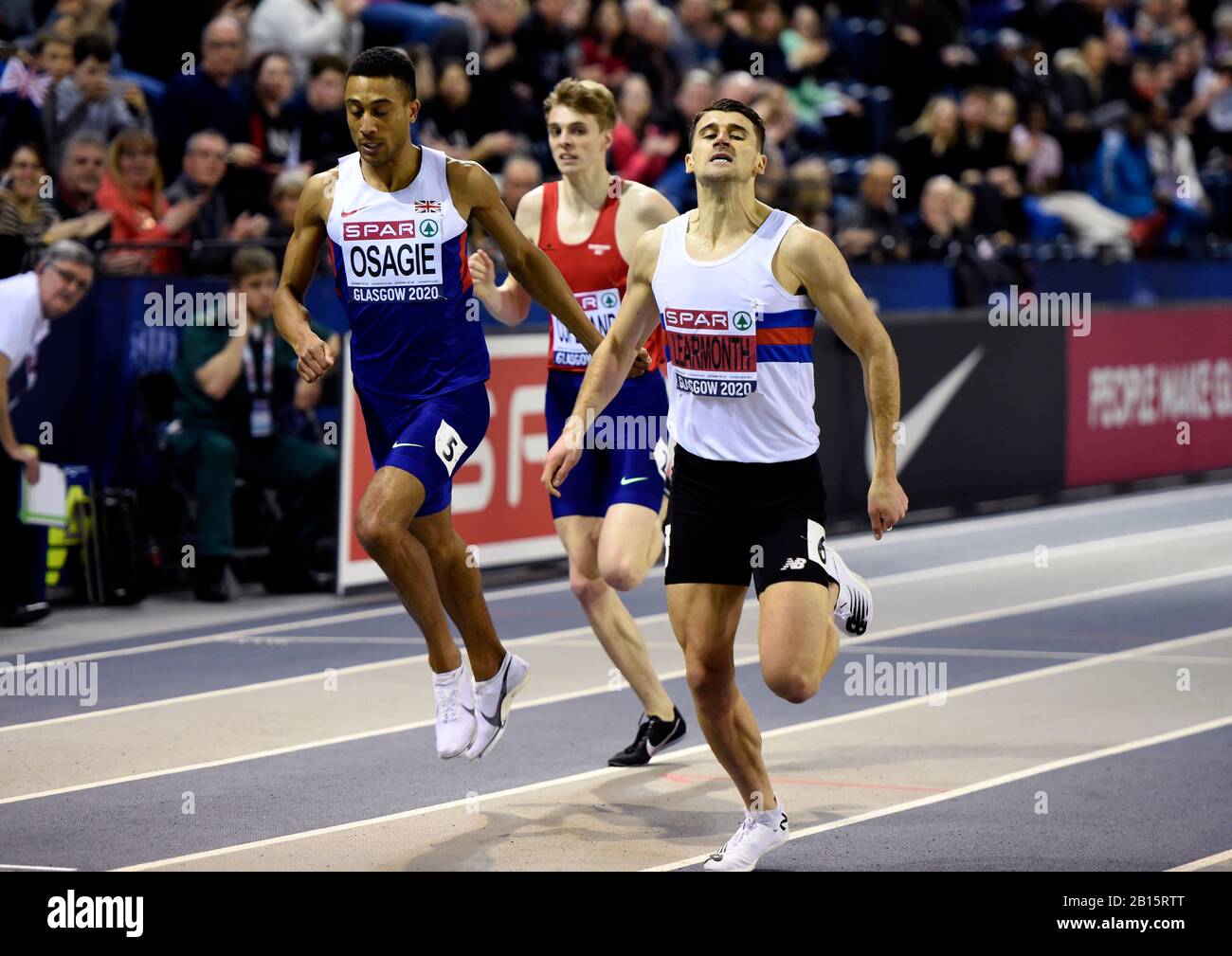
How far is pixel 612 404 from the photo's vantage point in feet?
28.7

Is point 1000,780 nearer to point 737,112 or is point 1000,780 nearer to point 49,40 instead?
point 737,112

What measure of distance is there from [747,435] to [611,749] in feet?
8.39

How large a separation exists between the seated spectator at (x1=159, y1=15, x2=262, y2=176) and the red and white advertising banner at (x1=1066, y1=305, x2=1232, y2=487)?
7.39 meters

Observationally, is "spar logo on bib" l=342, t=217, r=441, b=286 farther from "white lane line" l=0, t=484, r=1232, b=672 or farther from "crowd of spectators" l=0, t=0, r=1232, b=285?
"crowd of spectators" l=0, t=0, r=1232, b=285

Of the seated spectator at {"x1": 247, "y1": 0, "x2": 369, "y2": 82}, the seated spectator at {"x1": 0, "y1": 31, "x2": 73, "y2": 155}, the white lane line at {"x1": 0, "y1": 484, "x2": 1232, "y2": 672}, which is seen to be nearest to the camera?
the white lane line at {"x1": 0, "y1": 484, "x2": 1232, "y2": 672}

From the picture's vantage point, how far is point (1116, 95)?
86.9 feet

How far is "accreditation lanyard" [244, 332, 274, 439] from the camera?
42.8ft

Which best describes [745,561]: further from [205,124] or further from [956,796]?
[205,124]

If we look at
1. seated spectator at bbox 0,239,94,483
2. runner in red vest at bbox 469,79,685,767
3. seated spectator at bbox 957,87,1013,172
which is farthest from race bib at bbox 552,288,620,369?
seated spectator at bbox 957,87,1013,172

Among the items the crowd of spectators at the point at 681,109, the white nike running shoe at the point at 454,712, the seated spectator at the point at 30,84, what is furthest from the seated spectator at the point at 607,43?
the white nike running shoe at the point at 454,712

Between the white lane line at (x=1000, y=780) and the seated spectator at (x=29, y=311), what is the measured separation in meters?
5.89

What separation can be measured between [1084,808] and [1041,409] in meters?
10.4

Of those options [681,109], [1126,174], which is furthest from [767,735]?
[1126,174]
